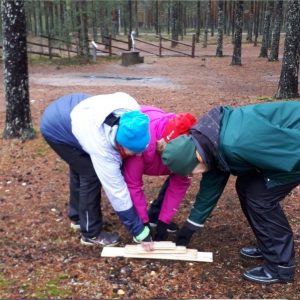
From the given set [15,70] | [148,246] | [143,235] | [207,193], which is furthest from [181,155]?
[15,70]

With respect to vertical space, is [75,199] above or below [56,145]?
below

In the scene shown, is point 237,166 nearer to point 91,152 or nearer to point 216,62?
point 91,152

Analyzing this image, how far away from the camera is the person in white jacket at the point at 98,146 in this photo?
286 cm

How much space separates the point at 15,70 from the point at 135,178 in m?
3.26

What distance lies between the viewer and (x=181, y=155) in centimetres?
274

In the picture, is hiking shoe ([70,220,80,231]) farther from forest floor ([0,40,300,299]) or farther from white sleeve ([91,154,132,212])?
A: white sleeve ([91,154,132,212])

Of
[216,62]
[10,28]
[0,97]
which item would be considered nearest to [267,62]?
[216,62]

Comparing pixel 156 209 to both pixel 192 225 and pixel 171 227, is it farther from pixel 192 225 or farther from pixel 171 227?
pixel 192 225

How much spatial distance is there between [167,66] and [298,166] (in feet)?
55.8

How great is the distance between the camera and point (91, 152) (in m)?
2.99

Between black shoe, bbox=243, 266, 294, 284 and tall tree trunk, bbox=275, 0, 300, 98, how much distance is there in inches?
263

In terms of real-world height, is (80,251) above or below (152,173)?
below

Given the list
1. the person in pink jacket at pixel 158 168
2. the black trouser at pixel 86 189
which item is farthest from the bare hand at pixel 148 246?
the black trouser at pixel 86 189

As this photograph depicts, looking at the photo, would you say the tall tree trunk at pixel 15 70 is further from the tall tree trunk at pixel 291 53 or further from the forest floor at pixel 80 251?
the tall tree trunk at pixel 291 53
